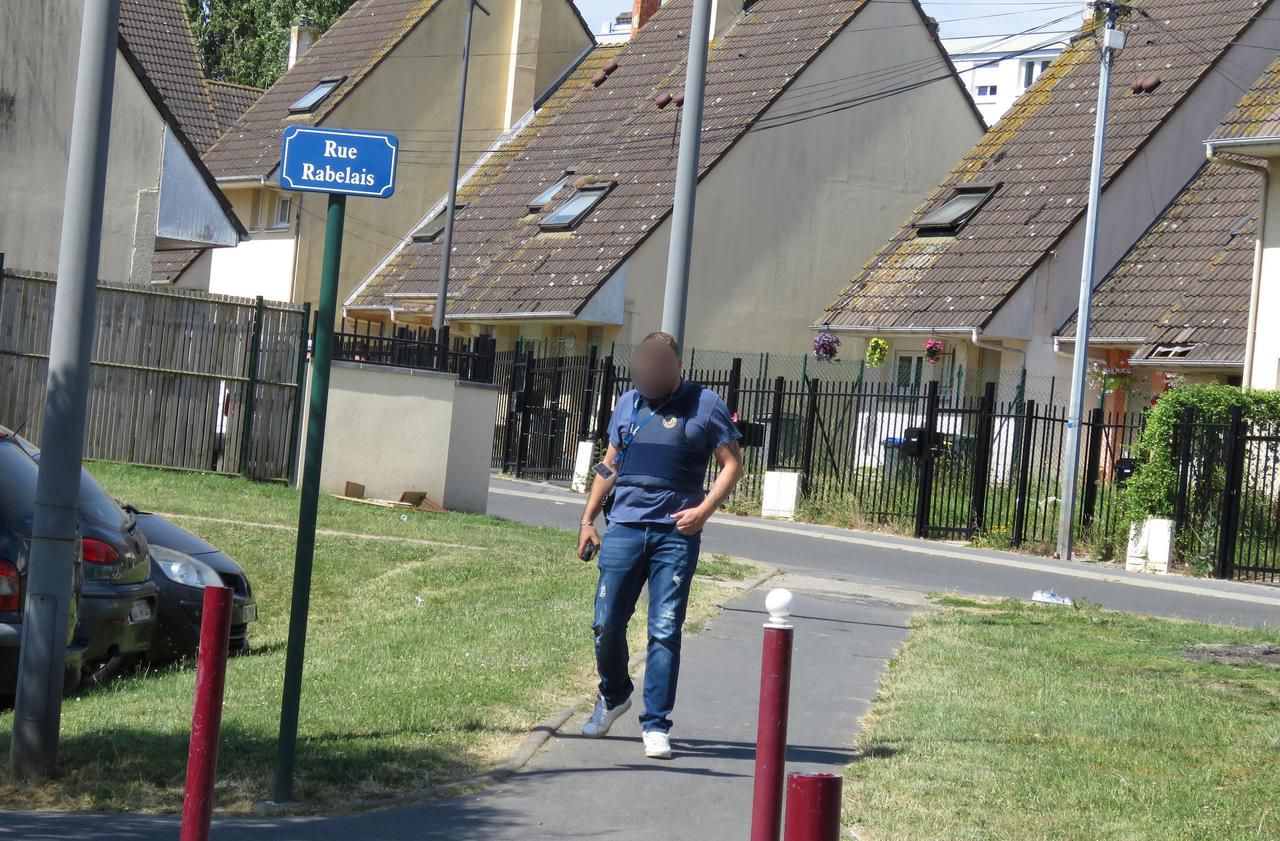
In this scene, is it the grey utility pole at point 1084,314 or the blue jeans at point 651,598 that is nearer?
the blue jeans at point 651,598

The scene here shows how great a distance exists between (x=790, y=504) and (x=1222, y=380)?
685 cm

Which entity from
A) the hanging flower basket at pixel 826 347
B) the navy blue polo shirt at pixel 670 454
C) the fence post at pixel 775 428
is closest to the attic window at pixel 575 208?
the hanging flower basket at pixel 826 347

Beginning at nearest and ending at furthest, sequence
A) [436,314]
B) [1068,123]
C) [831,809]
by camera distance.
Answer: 1. [831,809]
2. [1068,123]
3. [436,314]

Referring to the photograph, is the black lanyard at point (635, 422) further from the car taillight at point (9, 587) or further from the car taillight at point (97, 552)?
the car taillight at point (97, 552)

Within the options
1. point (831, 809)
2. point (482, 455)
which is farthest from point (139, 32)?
point (831, 809)

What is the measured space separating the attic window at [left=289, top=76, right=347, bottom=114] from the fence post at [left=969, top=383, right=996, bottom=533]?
79.1ft

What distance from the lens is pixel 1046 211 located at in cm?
3064

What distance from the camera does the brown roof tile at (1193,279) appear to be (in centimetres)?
2650

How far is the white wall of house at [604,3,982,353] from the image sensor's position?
111 ft

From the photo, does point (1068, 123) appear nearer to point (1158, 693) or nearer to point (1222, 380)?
point (1222, 380)

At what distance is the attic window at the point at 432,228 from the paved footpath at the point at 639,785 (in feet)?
102

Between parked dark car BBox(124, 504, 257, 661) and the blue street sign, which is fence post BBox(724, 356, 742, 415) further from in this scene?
the blue street sign

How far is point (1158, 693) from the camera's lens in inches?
395

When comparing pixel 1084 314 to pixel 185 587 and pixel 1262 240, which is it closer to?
pixel 1262 240
